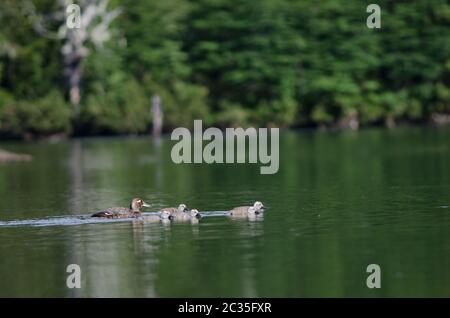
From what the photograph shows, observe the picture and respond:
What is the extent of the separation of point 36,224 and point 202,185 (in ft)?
30.1

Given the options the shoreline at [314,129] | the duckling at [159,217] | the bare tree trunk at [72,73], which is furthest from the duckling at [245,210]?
the bare tree trunk at [72,73]

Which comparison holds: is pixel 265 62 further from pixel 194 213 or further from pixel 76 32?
pixel 194 213

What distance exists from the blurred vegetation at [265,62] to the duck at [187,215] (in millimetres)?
42687

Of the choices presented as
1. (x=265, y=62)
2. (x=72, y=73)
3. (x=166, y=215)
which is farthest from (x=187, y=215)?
(x=265, y=62)

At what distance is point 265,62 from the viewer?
7375 cm

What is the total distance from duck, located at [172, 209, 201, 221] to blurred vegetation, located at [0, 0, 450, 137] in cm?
4269

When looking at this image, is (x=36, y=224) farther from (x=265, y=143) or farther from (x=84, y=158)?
(x=265, y=143)

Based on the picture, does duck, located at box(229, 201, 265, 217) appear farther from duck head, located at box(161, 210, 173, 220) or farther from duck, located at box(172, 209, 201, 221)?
duck head, located at box(161, 210, 173, 220)

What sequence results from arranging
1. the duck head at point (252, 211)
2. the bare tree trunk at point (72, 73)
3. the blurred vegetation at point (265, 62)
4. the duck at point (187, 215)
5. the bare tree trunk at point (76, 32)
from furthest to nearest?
the blurred vegetation at point (265, 62), the bare tree trunk at point (72, 73), the bare tree trunk at point (76, 32), the duck head at point (252, 211), the duck at point (187, 215)

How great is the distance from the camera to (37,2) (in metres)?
67.9

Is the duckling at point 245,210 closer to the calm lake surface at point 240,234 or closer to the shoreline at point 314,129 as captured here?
the calm lake surface at point 240,234

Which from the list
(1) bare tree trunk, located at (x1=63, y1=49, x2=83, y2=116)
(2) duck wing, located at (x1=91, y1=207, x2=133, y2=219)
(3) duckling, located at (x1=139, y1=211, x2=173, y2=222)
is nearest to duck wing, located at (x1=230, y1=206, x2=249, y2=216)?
(3) duckling, located at (x1=139, y1=211, x2=173, y2=222)

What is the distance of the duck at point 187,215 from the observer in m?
24.9
